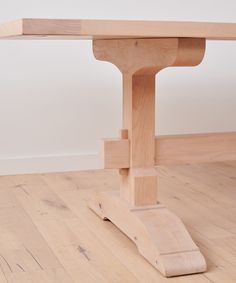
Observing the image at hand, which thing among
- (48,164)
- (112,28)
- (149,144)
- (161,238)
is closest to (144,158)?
(149,144)

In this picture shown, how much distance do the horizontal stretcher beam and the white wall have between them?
990mm

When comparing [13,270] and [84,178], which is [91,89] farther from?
[13,270]

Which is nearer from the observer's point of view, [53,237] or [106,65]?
[53,237]

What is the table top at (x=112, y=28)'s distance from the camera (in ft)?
3.90

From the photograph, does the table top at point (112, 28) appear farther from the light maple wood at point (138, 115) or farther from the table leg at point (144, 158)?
the light maple wood at point (138, 115)

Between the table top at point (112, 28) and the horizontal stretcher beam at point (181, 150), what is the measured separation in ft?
1.21

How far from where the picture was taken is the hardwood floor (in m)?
1.35

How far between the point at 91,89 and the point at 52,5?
16.3 inches

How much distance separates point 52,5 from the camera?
2451 mm

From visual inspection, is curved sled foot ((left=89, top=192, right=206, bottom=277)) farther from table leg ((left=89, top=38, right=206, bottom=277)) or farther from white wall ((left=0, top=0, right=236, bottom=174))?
white wall ((left=0, top=0, right=236, bottom=174))

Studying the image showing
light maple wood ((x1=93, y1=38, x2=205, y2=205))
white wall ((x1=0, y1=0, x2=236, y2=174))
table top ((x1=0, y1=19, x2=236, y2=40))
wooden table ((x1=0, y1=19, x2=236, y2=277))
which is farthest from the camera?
white wall ((x1=0, y1=0, x2=236, y2=174))

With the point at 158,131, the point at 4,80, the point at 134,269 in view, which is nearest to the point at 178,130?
the point at 158,131

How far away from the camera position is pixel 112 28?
1250 mm

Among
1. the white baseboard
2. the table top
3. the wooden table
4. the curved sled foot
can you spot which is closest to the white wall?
the white baseboard
